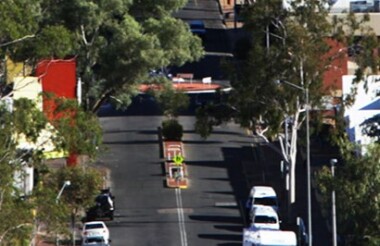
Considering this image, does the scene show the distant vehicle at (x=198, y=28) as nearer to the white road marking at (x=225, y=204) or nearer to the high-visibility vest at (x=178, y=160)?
the high-visibility vest at (x=178, y=160)

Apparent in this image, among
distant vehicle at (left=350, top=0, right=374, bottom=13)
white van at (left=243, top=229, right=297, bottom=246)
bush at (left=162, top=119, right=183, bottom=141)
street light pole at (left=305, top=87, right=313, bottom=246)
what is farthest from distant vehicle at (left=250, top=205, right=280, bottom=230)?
distant vehicle at (left=350, top=0, right=374, bottom=13)

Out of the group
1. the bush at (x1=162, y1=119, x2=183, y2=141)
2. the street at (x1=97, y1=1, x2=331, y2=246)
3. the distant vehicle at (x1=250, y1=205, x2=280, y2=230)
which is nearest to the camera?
the distant vehicle at (x1=250, y1=205, x2=280, y2=230)

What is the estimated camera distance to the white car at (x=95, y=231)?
85188 millimetres

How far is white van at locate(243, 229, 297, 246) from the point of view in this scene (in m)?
79.8

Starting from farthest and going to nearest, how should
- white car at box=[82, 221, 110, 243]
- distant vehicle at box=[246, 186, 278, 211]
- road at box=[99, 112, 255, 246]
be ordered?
1. distant vehicle at box=[246, 186, 278, 211]
2. road at box=[99, 112, 255, 246]
3. white car at box=[82, 221, 110, 243]

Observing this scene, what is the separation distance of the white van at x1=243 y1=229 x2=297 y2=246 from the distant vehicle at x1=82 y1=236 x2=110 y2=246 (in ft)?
20.9

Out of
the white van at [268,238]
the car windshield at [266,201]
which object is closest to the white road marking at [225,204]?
the car windshield at [266,201]

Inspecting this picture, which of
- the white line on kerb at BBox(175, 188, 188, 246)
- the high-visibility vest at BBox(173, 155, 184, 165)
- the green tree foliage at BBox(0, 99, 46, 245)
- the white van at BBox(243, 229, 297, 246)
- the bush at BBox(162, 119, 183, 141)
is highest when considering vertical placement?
the green tree foliage at BBox(0, 99, 46, 245)

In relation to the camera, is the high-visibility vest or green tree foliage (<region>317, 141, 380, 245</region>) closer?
green tree foliage (<region>317, 141, 380, 245</region>)

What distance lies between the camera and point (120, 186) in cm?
9750

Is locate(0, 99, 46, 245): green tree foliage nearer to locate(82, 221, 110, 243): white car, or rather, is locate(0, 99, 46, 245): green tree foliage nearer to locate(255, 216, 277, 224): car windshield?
locate(82, 221, 110, 243): white car

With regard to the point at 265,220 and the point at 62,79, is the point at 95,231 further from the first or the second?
the point at 62,79

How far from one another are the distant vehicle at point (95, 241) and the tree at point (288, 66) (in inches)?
427

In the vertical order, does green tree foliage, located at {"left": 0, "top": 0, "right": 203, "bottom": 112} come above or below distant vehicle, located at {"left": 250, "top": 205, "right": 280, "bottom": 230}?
above
